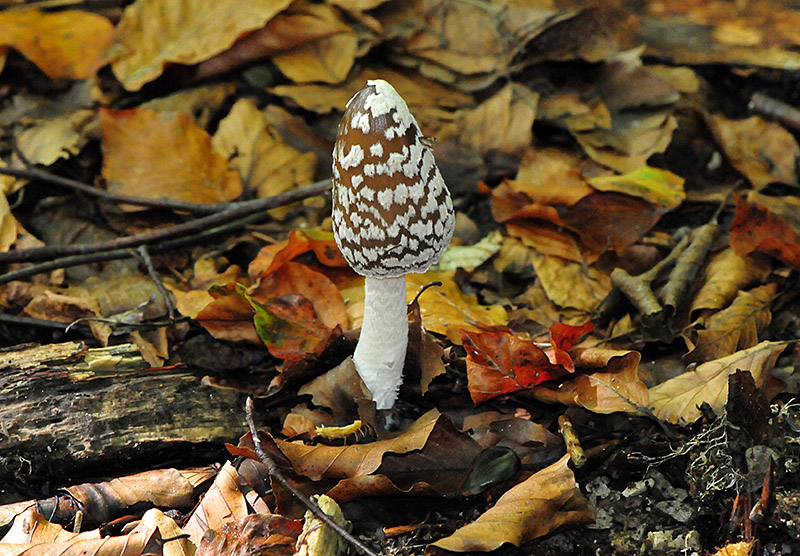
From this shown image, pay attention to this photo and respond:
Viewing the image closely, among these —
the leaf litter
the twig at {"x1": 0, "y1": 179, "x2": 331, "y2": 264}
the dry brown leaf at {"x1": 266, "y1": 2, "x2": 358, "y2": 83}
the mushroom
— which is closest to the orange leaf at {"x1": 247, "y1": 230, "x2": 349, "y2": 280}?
the leaf litter

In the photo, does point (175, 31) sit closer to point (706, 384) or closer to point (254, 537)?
point (254, 537)

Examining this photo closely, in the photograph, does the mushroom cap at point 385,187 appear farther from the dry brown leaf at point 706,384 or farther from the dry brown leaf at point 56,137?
the dry brown leaf at point 56,137

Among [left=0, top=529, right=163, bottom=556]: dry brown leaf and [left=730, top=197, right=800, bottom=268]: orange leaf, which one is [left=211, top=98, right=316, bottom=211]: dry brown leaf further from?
[left=730, top=197, right=800, bottom=268]: orange leaf

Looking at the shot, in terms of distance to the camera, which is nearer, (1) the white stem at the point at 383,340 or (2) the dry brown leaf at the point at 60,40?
(1) the white stem at the point at 383,340

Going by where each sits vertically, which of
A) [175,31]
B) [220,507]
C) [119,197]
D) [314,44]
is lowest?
[220,507]

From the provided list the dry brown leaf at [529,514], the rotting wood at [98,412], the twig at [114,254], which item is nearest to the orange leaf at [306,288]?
the rotting wood at [98,412]

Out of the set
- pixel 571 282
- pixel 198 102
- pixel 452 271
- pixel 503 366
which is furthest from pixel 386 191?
pixel 198 102
